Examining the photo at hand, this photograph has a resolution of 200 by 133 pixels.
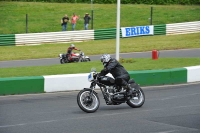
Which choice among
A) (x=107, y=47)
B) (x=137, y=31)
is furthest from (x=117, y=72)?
(x=137, y=31)

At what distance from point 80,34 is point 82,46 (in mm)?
2020

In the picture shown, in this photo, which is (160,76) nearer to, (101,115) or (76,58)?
(101,115)

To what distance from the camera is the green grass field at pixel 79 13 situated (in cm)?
4349

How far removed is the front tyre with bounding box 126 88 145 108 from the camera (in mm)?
14930

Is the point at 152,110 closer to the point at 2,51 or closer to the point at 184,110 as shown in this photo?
the point at 184,110

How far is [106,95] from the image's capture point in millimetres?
14695

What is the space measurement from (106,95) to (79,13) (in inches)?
1307

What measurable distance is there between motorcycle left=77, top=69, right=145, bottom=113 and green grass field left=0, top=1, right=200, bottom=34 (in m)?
27.2

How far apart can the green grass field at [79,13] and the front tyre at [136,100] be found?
1072 inches

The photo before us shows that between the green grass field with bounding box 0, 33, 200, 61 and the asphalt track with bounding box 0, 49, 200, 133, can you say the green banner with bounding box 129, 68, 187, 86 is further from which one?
the green grass field with bounding box 0, 33, 200, 61

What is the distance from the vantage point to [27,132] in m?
11.6

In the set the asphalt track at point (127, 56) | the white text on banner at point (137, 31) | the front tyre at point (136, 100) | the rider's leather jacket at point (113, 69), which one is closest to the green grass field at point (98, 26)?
the white text on banner at point (137, 31)

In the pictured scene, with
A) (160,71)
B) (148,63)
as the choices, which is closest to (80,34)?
(148,63)

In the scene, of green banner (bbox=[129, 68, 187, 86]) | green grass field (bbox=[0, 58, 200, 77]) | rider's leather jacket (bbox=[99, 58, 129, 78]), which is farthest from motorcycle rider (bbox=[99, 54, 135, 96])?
green grass field (bbox=[0, 58, 200, 77])
